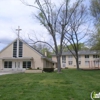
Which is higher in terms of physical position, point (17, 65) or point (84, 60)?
point (84, 60)

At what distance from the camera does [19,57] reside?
36.2 meters

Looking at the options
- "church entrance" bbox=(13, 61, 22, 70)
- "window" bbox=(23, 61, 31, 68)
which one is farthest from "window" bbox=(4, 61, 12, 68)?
"window" bbox=(23, 61, 31, 68)

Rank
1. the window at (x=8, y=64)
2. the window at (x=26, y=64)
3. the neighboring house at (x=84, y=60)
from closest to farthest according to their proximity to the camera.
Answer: the window at (x=26, y=64), the window at (x=8, y=64), the neighboring house at (x=84, y=60)

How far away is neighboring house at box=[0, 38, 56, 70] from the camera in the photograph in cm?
3556

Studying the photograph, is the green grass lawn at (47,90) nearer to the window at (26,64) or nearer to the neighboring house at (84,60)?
the window at (26,64)

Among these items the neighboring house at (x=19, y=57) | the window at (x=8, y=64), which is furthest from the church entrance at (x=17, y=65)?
the window at (x=8, y=64)

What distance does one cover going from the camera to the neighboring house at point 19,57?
35562mm

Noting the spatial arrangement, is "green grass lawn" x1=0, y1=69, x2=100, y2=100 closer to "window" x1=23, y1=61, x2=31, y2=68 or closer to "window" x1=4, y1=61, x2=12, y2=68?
"window" x1=23, y1=61, x2=31, y2=68

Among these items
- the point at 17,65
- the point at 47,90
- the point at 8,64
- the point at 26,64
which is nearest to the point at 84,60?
the point at 26,64

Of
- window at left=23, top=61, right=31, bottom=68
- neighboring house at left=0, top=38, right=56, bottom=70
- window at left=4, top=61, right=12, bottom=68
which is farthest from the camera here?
window at left=4, top=61, right=12, bottom=68

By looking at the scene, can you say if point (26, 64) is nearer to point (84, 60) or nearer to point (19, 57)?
point (19, 57)

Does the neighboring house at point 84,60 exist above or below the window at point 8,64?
above

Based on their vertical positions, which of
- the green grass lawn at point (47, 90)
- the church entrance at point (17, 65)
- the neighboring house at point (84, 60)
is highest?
the neighboring house at point (84, 60)

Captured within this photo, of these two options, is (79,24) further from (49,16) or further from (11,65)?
(11,65)
